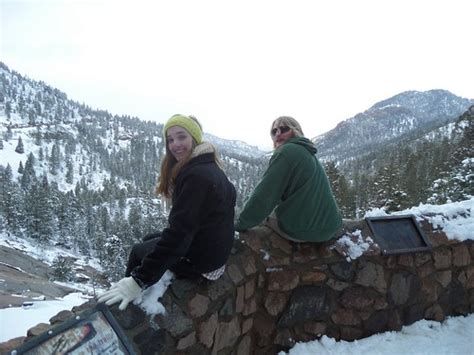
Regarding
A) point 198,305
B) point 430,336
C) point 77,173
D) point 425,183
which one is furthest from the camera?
point 77,173

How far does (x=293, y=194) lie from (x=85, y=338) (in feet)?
5.50

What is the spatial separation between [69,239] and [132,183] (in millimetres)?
58559

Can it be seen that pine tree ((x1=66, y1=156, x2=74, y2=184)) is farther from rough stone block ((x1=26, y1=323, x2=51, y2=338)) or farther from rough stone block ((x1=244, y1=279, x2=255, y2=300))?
rough stone block ((x1=26, y1=323, x2=51, y2=338))

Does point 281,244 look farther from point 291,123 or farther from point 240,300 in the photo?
point 291,123

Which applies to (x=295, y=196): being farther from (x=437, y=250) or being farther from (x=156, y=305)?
(x=437, y=250)

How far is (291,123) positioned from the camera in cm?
287

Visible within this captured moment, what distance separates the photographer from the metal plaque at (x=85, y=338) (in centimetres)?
151

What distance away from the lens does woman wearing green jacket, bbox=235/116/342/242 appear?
8.63 feet

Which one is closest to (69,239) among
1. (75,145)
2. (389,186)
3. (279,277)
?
(389,186)

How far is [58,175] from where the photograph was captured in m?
114

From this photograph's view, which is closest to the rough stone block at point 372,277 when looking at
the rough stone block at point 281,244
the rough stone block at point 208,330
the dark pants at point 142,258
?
the rough stone block at point 281,244

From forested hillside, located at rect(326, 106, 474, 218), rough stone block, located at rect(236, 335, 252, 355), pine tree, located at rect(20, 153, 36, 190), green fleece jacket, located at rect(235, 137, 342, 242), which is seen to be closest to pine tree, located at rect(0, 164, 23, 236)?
pine tree, located at rect(20, 153, 36, 190)

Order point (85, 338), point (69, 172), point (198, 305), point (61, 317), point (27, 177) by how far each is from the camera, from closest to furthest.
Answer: point (85, 338) < point (61, 317) < point (198, 305) < point (27, 177) < point (69, 172)

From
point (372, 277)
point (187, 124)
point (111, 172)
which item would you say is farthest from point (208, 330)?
point (111, 172)
